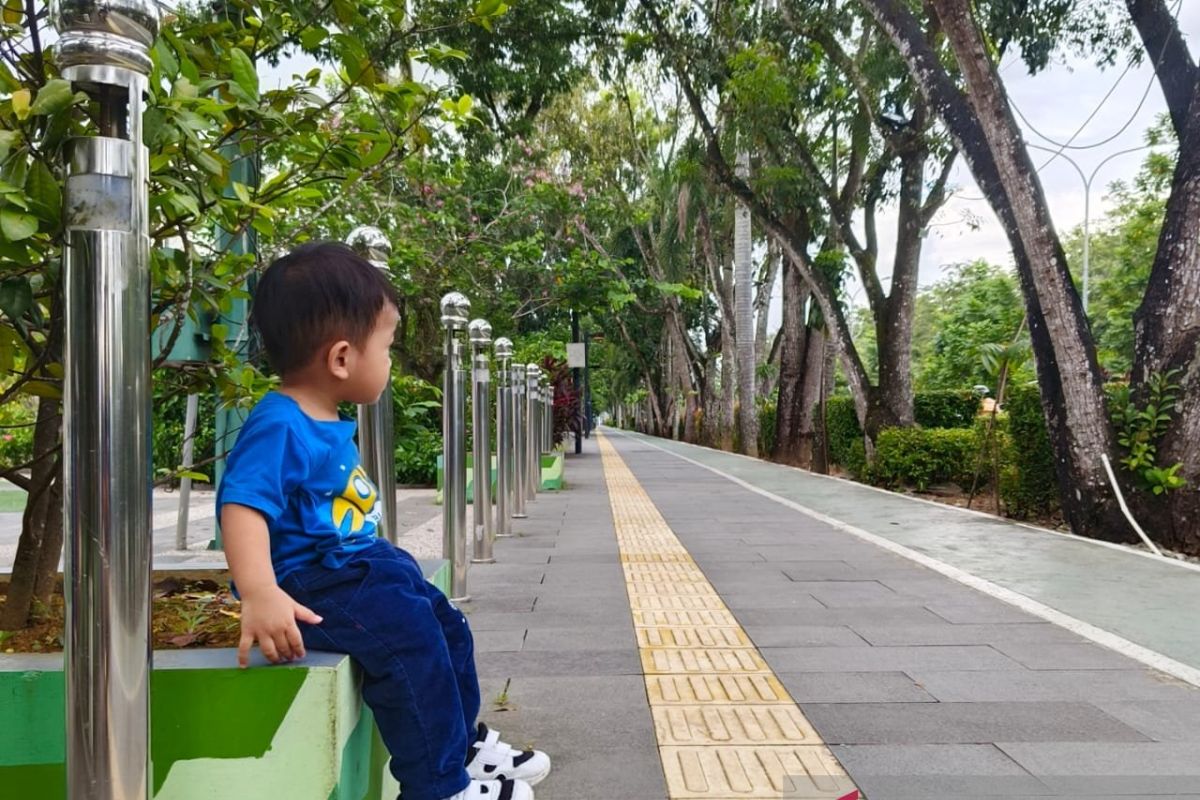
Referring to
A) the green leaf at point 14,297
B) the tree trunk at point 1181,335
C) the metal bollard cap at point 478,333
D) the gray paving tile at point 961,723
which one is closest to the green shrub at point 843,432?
the tree trunk at point 1181,335

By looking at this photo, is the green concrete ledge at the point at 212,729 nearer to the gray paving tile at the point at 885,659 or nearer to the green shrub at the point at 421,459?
the gray paving tile at the point at 885,659

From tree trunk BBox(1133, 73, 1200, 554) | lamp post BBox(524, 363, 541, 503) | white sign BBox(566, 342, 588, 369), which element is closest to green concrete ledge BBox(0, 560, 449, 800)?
A: tree trunk BBox(1133, 73, 1200, 554)

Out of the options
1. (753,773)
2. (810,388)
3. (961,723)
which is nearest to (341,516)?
(753,773)

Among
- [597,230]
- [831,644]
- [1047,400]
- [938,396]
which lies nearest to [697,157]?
[938,396]

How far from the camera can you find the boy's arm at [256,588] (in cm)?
170

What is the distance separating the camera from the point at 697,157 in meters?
15.3

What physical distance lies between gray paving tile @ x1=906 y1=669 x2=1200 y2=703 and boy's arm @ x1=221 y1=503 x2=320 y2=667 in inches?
96.5

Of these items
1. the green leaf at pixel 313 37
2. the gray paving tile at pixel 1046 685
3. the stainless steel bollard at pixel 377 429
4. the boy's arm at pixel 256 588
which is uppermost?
the green leaf at pixel 313 37

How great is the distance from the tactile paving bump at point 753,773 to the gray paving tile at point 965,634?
59.8 inches

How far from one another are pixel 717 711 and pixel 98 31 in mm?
2626

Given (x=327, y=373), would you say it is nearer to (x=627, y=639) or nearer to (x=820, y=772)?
(x=820, y=772)

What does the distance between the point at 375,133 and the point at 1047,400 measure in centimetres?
678

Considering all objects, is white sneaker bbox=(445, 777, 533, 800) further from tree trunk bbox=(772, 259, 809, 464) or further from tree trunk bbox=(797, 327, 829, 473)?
tree trunk bbox=(772, 259, 809, 464)

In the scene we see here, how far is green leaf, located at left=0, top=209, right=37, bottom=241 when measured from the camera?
4.59ft
